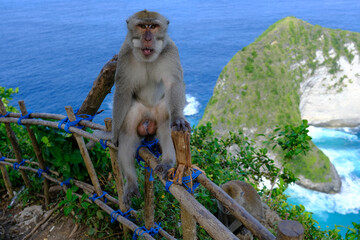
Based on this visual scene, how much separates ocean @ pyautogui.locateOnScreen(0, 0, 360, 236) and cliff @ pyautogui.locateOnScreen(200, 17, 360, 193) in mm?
2918

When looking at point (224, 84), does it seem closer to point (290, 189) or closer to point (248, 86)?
point (248, 86)

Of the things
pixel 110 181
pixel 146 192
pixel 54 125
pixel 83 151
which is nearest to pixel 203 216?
pixel 146 192

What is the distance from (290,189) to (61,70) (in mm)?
45196

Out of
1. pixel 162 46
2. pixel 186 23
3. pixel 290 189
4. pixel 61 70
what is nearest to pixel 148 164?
pixel 162 46

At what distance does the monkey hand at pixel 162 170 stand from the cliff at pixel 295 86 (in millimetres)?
30340

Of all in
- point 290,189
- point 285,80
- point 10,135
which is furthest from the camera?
point 285,80

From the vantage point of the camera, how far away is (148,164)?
2434mm

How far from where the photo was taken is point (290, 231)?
1220 mm

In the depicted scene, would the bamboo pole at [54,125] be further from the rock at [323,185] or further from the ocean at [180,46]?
the rock at [323,185]

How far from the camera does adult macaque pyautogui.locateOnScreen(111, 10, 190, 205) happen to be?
239 centimetres

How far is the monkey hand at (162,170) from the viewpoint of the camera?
211cm

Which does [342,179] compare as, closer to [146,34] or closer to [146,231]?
[146,231]

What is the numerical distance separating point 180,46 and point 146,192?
227ft

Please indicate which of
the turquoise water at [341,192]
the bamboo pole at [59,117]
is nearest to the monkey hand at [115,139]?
the bamboo pole at [59,117]
